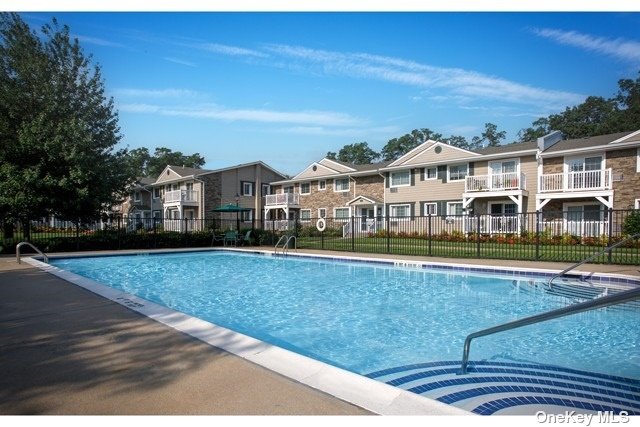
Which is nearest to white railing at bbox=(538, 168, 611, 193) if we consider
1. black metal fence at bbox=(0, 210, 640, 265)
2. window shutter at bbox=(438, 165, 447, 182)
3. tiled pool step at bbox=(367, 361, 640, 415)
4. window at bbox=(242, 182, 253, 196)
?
black metal fence at bbox=(0, 210, 640, 265)

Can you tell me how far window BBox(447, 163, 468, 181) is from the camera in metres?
26.2

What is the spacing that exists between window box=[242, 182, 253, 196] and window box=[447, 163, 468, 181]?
1938 cm

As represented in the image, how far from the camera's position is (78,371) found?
3.53 meters

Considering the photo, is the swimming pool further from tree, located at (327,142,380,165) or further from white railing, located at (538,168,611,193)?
tree, located at (327,142,380,165)

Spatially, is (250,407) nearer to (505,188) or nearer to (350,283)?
(350,283)

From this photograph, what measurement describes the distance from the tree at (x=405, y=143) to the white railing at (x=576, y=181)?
50.1m

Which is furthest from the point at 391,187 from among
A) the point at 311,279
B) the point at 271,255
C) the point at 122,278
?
the point at 122,278

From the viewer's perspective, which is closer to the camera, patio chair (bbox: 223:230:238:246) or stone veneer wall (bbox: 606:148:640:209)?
stone veneer wall (bbox: 606:148:640:209)

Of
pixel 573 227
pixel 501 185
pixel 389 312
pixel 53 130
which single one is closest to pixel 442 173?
pixel 501 185

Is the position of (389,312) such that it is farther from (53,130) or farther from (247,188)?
(247,188)
